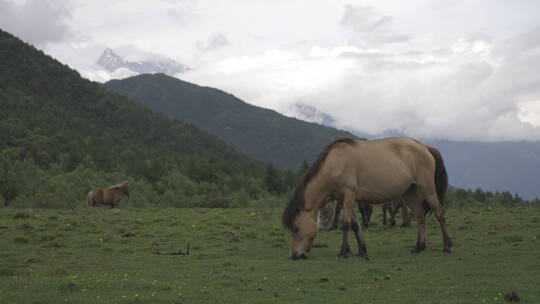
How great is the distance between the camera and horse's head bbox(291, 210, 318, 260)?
40.7ft

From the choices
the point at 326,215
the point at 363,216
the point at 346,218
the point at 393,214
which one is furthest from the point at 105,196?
the point at 346,218

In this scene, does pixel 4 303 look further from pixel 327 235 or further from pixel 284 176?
pixel 284 176

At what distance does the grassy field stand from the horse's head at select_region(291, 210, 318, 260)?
0.28 meters

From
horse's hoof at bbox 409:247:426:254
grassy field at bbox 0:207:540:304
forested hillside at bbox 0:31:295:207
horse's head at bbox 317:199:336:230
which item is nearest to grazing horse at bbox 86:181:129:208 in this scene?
forested hillside at bbox 0:31:295:207

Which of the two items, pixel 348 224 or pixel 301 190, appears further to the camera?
pixel 301 190

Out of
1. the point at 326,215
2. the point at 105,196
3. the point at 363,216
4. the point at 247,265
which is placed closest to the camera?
the point at 247,265

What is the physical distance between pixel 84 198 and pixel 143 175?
15.2 meters

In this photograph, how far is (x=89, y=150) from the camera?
183 ft

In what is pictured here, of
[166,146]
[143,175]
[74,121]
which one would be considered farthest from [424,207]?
[166,146]

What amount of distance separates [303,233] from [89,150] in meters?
48.4

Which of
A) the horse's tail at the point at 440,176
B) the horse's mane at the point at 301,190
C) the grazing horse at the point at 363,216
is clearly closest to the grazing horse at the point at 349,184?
the horse's mane at the point at 301,190

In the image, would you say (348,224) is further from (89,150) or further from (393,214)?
(89,150)

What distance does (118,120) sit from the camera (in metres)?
91.6

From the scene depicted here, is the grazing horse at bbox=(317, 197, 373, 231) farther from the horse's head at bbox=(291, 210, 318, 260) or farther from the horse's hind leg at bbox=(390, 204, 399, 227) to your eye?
the horse's head at bbox=(291, 210, 318, 260)
